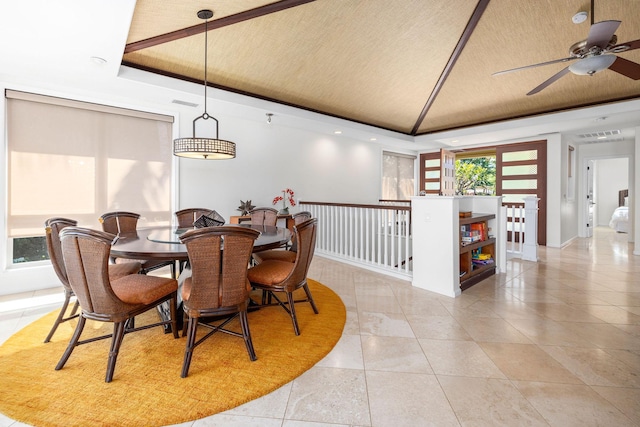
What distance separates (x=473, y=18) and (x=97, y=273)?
181 inches

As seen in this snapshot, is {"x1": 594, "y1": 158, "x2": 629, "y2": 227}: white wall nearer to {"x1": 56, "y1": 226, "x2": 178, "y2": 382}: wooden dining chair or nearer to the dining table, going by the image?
the dining table

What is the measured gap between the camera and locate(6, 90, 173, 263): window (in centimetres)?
361

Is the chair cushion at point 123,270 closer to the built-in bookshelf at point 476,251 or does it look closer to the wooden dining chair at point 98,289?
the wooden dining chair at point 98,289

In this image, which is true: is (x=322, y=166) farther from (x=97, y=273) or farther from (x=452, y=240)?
(x=97, y=273)

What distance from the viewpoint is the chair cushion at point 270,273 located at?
2512 mm

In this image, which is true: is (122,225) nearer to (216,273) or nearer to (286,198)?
(216,273)

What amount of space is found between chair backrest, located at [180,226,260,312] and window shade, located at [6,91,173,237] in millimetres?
3078

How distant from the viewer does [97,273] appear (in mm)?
1843

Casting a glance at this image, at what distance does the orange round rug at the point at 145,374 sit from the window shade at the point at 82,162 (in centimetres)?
174

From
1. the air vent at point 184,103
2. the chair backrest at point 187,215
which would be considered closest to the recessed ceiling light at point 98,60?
the air vent at point 184,103

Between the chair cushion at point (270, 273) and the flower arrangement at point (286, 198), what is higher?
the flower arrangement at point (286, 198)

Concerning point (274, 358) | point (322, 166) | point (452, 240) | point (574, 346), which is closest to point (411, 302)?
point (452, 240)

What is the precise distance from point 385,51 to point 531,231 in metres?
3.85

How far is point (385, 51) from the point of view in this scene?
4082mm
